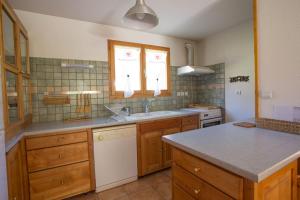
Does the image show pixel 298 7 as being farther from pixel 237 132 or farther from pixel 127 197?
pixel 127 197

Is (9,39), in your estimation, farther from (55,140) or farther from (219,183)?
(219,183)

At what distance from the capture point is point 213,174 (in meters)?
0.88

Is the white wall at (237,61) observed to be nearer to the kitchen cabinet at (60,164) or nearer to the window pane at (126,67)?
the window pane at (126,67)

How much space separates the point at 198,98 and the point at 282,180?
8.90 ft

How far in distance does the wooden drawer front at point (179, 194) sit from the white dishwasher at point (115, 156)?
1.02m

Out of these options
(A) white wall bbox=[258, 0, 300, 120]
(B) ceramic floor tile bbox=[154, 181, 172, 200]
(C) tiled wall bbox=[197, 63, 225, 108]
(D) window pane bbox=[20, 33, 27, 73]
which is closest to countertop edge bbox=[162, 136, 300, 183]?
(A) white wall bbox=[258, 0, 300, 120]

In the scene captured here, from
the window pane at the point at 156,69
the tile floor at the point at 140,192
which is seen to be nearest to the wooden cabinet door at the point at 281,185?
the tile floor at the point at 140,192

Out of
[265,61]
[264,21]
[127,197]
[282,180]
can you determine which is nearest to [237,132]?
[282,180]

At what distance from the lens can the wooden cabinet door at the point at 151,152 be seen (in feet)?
7.29

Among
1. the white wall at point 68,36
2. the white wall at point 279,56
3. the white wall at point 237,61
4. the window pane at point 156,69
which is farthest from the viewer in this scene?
the window pane at point 156,69

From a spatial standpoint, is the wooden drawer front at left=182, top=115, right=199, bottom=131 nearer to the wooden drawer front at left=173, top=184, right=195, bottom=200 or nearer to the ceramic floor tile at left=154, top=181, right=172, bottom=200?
the ceramic floor tile at left=154, top=181, right=172, bottom=200

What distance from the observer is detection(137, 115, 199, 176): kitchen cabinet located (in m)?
2.21

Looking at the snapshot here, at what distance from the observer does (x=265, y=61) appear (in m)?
1.40

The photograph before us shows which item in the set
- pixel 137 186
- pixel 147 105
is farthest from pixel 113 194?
pixel 147 105
